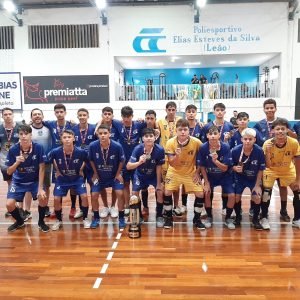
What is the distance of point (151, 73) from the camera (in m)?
18.1

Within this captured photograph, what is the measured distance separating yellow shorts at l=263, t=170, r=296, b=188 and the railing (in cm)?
1040

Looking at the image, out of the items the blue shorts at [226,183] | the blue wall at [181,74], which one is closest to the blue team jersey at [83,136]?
the blue shorts at [226,183]

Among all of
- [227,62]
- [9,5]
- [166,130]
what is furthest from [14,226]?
[227,62]

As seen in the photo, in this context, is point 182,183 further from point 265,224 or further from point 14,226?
point 14,226

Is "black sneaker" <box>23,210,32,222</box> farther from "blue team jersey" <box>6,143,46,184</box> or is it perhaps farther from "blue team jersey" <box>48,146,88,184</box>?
"blue team jersey" <box>48,146,88,184</box>

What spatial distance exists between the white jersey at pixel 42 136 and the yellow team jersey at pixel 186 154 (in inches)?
75.6

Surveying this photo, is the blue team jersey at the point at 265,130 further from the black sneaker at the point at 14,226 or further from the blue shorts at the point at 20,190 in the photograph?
the black sneaker at the point at 14,226

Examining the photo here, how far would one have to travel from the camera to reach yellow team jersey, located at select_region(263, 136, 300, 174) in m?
4.21

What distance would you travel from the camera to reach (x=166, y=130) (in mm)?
5414

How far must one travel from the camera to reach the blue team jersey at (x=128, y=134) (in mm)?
5082

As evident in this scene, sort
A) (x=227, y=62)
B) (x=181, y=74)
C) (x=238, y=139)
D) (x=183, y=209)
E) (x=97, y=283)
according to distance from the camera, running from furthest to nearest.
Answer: (x=181, y=74) → (x=227, y=62) → (x=183, y=209) → (x=238, y=139) → (x=97, y=283)

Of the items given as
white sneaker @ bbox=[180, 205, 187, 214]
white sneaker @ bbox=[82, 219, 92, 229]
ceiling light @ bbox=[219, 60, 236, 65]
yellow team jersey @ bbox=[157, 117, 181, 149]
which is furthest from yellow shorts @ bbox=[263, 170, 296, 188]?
ceiling light @ bbox=[219, 60, 236, 65]

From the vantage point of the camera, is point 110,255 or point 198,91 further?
point 198,91

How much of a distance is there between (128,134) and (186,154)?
1111mm
